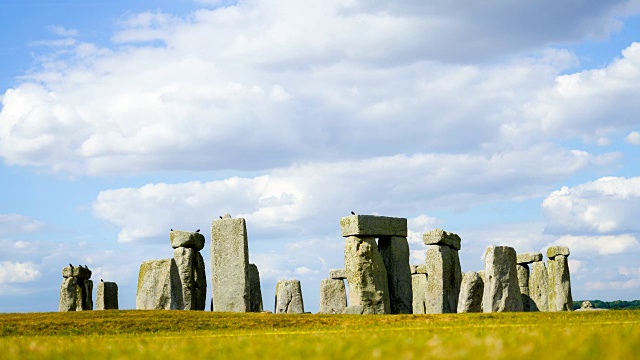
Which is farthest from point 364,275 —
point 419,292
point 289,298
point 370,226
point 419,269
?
point 419,269

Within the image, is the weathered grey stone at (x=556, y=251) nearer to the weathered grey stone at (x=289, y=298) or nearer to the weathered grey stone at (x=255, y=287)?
the weathered grey stone at (x=289, y=298)

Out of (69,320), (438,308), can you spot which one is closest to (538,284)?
(438,308)

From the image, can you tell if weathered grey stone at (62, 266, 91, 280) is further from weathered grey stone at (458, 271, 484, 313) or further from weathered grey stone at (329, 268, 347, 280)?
weathered grey stone at (458, 271, 484, 313)

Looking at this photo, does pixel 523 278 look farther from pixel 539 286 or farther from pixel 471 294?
pixel 471 294

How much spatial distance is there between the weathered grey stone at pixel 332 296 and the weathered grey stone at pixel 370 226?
770cm

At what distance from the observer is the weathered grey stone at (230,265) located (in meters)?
24.7

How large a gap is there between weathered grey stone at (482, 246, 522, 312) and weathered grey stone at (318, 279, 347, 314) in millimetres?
8674

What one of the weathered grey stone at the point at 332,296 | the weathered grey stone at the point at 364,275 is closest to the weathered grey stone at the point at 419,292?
the weathered grey stone at the point at 332,296

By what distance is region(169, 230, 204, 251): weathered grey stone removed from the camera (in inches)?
1031

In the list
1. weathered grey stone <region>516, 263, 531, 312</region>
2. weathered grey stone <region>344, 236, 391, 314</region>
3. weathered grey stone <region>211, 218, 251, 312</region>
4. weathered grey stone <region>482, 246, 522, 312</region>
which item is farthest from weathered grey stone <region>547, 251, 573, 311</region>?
weathered grey stone <region>211, 218, 251, 312</region>

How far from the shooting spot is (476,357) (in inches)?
247

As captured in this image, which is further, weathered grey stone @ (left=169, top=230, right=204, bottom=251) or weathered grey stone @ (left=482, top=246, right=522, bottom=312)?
weathered grey stone @ (left=169, top=230, right=204, bottom=251)

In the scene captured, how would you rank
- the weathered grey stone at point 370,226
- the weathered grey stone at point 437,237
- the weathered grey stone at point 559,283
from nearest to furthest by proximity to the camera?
the weathered grey stone at point 370,226
the weathered grey stone at point 437,237
the weathered grey stone at point 559,283

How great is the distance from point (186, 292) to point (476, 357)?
68.5 feet
